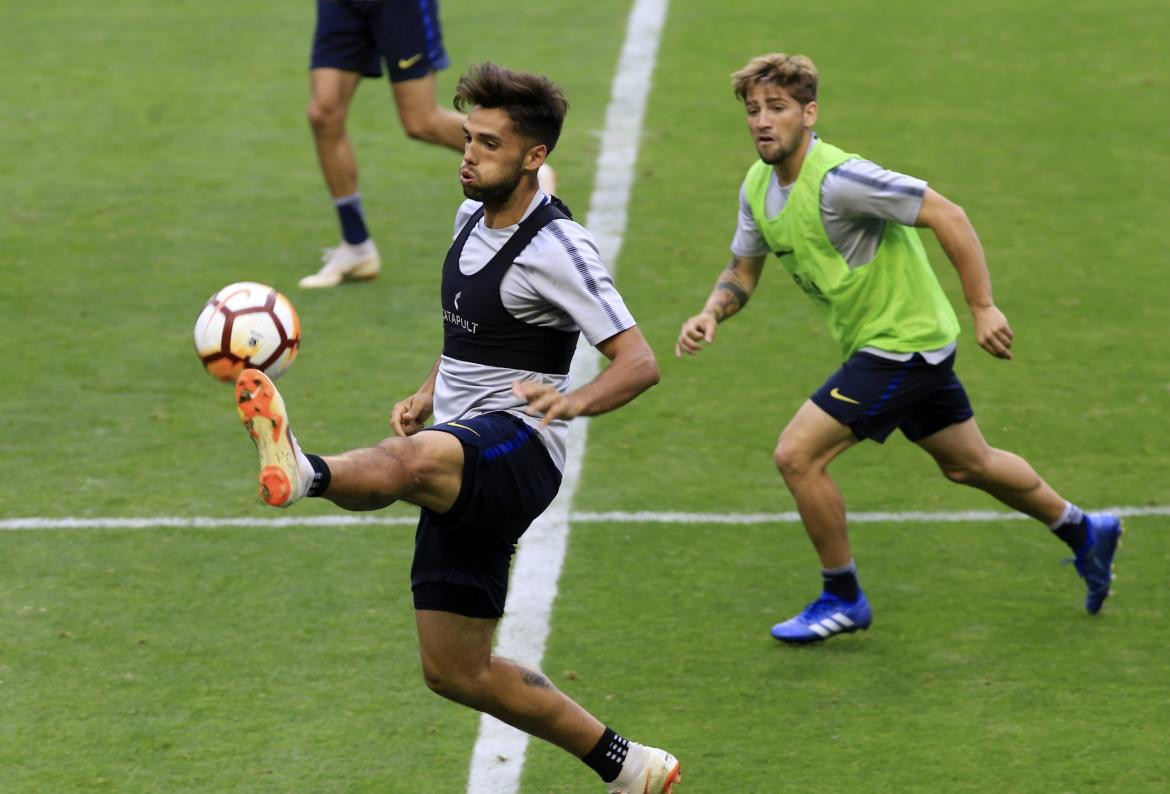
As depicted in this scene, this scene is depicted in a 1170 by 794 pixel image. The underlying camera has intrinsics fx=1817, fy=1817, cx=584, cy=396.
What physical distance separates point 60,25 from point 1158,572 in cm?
1057

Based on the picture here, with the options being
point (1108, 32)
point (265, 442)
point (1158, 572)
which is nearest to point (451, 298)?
point (265, 442)

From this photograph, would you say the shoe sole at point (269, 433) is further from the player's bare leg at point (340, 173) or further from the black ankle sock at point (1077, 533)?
the player's bare leg at point (340, 173)

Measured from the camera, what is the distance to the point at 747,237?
6586 mm

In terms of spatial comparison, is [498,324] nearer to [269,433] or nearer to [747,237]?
[269,433]

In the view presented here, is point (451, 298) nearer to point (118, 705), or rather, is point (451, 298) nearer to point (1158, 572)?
point (118, 705)

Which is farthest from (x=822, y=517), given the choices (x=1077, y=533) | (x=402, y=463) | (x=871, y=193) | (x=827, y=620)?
(x=402, y=463)

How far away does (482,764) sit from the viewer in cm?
561

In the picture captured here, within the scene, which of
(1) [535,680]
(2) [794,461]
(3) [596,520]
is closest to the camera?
(1) [535,680]

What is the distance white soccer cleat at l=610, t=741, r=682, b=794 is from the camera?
525cm

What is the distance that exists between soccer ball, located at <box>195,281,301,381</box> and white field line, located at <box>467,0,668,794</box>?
4.58ft

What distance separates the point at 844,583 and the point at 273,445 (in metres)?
2.64

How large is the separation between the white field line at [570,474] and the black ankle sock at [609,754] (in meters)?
0.34

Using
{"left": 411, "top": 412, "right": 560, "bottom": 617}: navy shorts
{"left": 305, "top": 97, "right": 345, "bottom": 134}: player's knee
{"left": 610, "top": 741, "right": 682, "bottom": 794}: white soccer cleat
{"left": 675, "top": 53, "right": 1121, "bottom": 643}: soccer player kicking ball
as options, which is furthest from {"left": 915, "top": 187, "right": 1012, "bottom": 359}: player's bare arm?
{"left": 305, "top": 97, "right": 345, "bottom": 134}: player's knee

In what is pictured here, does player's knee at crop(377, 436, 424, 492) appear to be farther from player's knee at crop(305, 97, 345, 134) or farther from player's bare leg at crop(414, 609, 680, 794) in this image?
player's knee at crop(305, 97, 345, 134)
